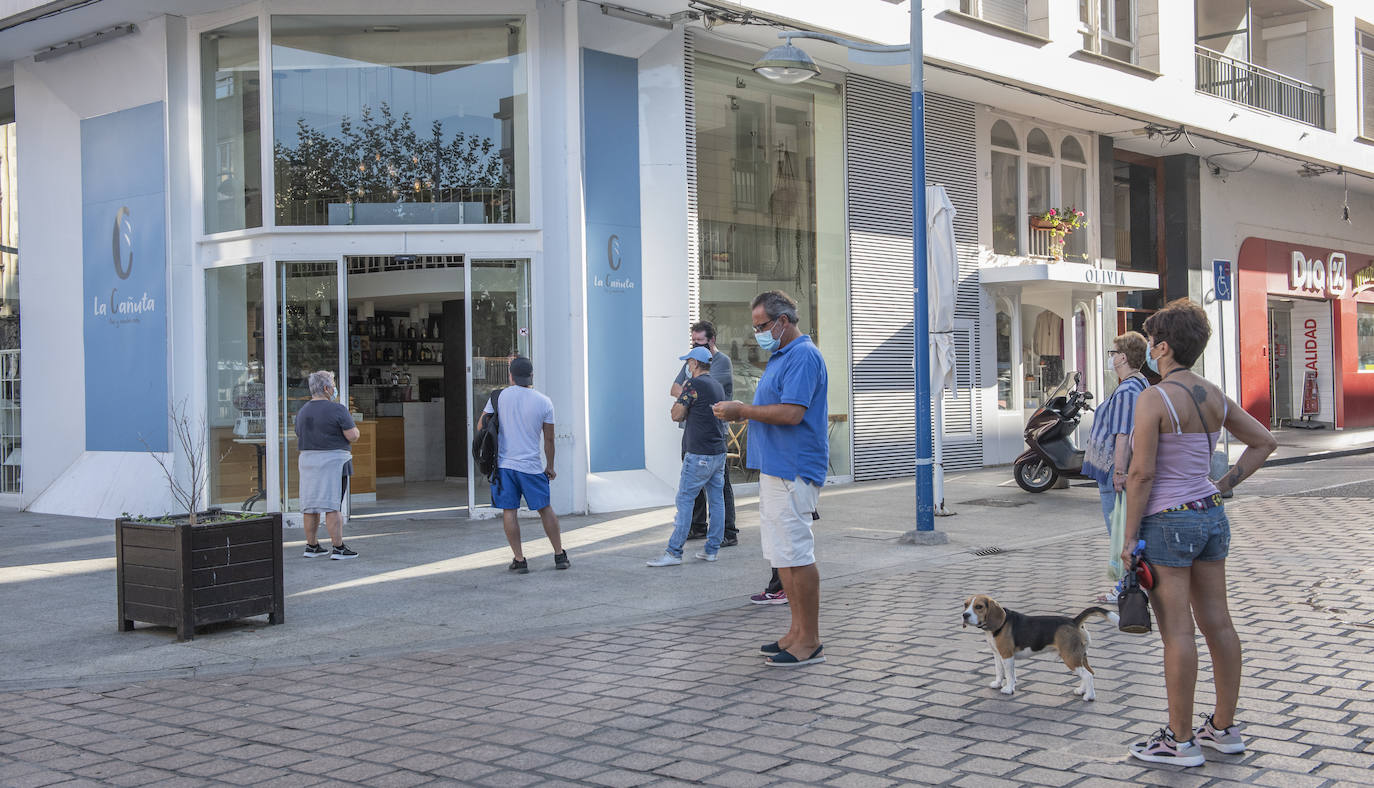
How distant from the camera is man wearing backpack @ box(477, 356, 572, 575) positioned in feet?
30.3

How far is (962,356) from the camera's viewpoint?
18391 mm

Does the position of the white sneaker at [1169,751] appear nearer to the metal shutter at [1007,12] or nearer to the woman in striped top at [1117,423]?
the woman in striped top at [1117,423]

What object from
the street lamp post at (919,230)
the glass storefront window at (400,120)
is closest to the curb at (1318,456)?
the street lamp post at (919,230)

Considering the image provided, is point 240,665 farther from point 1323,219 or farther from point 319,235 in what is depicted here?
point 1323,219

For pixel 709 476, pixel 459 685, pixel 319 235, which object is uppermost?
pixel 319 235

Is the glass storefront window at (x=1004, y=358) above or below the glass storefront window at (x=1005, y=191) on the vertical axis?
below

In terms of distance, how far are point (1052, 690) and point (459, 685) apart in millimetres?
2890

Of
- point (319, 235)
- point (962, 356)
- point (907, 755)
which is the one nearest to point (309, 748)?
point (907, 755)

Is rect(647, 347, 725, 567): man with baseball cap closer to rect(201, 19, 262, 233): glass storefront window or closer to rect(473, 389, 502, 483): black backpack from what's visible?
rect(473, 389, 502, 483): black backpack

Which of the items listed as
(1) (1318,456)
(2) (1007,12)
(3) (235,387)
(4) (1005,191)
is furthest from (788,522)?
(1) (1318,456)

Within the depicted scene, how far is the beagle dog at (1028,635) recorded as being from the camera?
5.36 metres

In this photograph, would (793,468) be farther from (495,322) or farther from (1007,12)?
(1007,12)

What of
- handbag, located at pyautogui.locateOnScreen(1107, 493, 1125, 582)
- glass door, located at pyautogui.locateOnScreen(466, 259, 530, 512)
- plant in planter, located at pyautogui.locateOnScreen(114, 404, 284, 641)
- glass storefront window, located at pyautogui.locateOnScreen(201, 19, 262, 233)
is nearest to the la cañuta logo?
glass storefront window, located at pyautogui.locateOnScreen(201, 19, 262, 233)

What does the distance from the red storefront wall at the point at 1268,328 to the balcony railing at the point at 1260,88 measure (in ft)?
8.99
